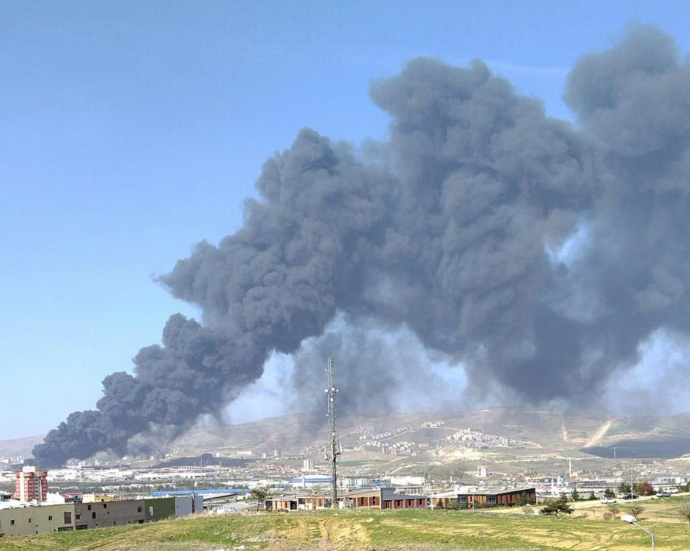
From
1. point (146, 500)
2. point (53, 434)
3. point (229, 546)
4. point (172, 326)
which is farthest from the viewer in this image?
point (53, 434)

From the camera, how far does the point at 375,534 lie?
59906mm

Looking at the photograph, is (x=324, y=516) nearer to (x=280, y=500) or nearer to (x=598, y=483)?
(x=280, y=500)

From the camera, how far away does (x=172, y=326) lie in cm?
14438

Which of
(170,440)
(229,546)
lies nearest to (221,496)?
(170,440)

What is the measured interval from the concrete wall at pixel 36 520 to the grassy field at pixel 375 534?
11.4 m

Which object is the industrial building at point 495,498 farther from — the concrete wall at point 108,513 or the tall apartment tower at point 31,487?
the tall apartment tower at point 31,487

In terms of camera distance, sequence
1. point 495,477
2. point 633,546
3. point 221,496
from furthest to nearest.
Result: point 495,477 < point 221,496 < point 633,546

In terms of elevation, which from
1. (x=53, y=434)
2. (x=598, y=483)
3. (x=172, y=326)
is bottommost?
(x=598, y=483)

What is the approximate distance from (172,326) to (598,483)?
68.3 m

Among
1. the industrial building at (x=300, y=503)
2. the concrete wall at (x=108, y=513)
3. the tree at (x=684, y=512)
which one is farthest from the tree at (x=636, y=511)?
the concrete wall at (x=108, y=513)

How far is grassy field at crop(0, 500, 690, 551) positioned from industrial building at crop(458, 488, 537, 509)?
20291 mm

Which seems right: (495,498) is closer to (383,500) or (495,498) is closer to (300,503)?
(383,500)

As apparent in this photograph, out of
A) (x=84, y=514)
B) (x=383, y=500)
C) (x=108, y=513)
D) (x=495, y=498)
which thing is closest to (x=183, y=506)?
(x=108, y=513)

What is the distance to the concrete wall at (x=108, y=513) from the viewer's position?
280ft
